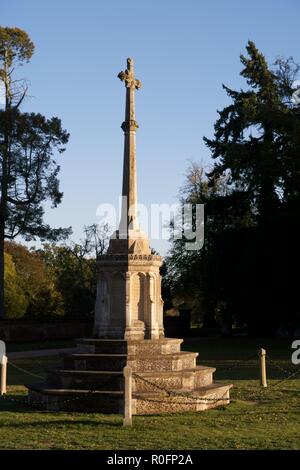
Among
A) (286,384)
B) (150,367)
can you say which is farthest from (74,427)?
(286,384)

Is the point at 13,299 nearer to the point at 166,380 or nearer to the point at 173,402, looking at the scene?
the point at 166,380

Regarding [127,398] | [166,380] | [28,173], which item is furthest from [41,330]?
[127,398]

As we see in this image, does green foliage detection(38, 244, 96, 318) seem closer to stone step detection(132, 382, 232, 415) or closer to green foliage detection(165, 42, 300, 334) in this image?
green foliage detection(165, 42, 300, 334)

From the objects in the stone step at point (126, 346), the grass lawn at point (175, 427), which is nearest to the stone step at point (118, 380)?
the stone step at point (126, 346)

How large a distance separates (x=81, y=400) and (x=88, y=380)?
59cm

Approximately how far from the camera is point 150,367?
47.5 feet

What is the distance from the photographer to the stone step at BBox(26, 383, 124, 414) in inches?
528

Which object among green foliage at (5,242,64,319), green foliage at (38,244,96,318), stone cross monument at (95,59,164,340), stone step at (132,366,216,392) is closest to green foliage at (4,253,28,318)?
green foliage at (5,242,64,319)

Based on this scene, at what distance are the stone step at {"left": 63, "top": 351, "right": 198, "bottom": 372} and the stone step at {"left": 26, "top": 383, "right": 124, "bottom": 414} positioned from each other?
852 millimetres

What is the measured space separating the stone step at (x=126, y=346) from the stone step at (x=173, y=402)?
1400 mm

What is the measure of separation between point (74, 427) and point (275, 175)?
27.0 m

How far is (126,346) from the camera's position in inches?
580

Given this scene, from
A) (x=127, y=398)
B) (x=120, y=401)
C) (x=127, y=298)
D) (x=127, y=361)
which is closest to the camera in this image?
(x=127, y=398)
